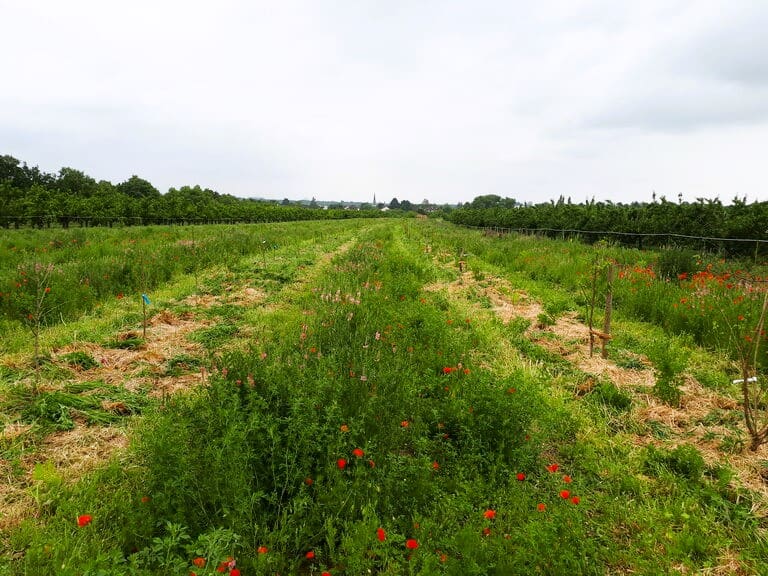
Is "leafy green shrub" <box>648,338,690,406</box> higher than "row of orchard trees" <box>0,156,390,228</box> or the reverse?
the reverse

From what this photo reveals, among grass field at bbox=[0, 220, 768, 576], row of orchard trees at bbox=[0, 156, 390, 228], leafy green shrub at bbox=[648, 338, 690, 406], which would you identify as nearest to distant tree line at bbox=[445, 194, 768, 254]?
leafy green shrub at bbox=[648, 338, 690, 406]

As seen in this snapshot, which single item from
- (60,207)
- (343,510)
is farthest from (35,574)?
(60,207)

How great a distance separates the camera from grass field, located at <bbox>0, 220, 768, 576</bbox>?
87.0 inches

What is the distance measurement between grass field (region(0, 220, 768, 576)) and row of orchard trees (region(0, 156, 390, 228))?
1155 inches

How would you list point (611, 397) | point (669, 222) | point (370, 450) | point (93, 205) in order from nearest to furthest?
1. point (370, 450)
2. point (611, 397)
3. point (669, 222)
4. point (93, 205)

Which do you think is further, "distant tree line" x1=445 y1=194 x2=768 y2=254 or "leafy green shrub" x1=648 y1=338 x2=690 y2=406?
"distant tree line" x1=445 y1=194 x2=768 y2=254

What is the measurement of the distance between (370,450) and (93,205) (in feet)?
131

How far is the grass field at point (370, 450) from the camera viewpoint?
221 cm

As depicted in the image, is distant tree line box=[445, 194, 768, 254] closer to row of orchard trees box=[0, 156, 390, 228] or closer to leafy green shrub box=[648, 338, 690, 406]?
leafy green shrub box=[648, 338, 690, 406]

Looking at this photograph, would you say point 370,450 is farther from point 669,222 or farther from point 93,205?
point 93,205

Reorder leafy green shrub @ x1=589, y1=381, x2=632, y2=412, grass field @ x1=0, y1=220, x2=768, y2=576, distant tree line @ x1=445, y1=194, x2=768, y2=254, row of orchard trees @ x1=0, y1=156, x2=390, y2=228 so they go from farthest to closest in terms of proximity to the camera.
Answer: row of orchard trees @ x1=0, y1=156, x2=390, y2=228, distant tree line @ x1=445, y1=194, x2=768, y2=254, leafy green shrub @ x1=589, y1=381, x2=632, y2=412, grass field @ x1=0, y1=220, x2=768, y2=576

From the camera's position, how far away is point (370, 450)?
9.37ft

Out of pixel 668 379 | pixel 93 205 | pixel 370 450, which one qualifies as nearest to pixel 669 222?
pixel 668 379

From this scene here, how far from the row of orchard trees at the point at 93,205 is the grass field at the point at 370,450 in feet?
96.2
